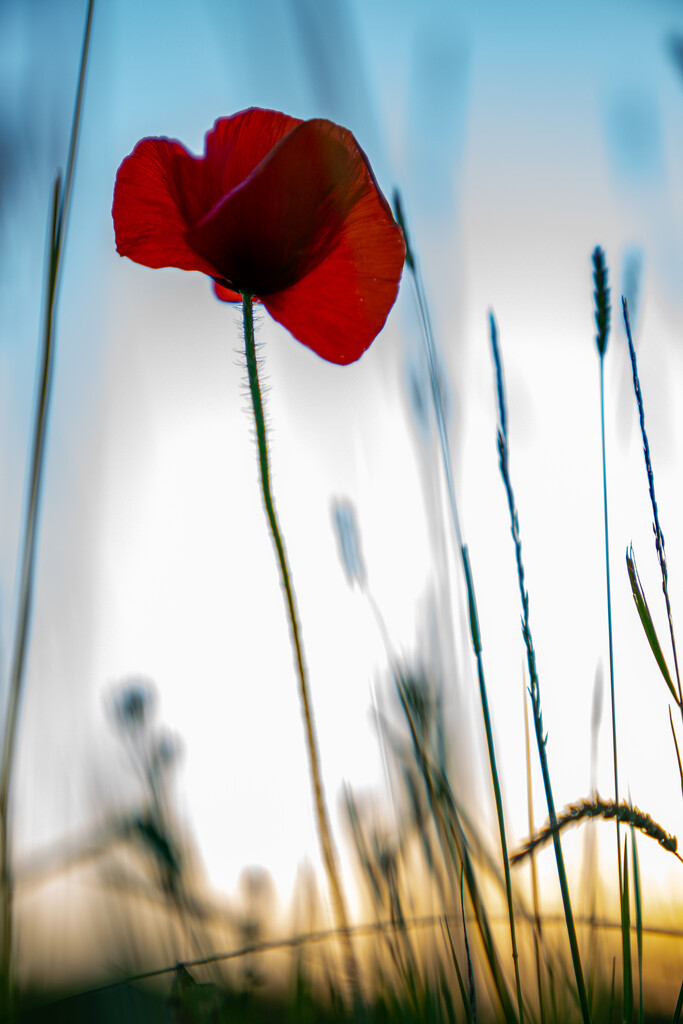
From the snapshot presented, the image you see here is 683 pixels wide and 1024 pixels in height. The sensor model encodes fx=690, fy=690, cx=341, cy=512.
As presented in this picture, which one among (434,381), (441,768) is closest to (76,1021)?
(441,768)

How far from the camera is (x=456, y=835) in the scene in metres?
0.37

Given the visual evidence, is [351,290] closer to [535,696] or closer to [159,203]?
[159,203]

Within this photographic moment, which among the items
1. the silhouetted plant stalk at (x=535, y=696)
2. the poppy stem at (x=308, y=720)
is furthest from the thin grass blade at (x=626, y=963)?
the poppy stem at (x=308, y=720)

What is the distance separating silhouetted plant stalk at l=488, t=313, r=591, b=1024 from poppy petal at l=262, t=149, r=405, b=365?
8 cm

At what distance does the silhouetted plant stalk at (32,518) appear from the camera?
0.37 metres

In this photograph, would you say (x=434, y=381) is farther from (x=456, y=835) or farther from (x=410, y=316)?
(x=456, y=835)

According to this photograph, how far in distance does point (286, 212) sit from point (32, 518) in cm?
23

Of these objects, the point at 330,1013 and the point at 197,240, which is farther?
the point at 330,1013

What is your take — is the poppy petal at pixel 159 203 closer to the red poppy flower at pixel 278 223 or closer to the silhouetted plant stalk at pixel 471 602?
the red poppy flower at pixel 278 223

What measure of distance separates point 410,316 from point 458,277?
0.19 ft

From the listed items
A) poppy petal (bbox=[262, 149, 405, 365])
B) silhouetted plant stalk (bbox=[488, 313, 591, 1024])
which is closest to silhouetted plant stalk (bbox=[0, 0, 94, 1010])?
poppy petal (bbox=[262, 149, 405, 365])

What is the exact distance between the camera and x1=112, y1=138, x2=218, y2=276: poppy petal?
412 mm

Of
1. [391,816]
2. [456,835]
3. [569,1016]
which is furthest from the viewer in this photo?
[391,816]

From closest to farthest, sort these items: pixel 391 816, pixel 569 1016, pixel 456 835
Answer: pixel 456 835 < pixel 569 1016 < pixel 391 816
